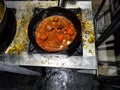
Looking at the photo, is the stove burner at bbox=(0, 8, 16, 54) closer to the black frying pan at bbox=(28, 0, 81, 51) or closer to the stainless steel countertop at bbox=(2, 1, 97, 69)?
the stainless steel countertop at bbox=(2, 1, 97, 69)

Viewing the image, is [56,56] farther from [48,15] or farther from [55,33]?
[48,15]

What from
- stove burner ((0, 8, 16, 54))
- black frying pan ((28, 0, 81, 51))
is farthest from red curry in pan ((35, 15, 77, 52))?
stove burner ((0, 8, 16, 54))

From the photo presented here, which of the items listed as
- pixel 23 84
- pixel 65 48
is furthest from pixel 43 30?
pixel 23 84

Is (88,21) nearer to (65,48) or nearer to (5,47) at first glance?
(65,48)

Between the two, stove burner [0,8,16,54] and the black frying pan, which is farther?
stove burner [0,8,16,54]

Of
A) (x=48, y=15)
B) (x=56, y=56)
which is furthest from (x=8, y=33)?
(x=56, y=56)

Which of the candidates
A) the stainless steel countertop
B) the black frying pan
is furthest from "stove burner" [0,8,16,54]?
the black frying pan
